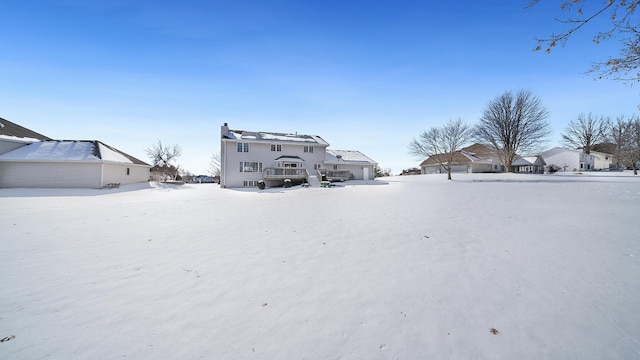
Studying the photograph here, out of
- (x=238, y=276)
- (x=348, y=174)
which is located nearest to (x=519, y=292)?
(x=238, y=276)

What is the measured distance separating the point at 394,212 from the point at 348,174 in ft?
74.6

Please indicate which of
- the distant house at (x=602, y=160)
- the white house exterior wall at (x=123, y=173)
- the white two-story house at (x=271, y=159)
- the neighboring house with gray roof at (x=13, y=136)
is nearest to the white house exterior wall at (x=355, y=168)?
the white two-story house at (x=271, y=159)

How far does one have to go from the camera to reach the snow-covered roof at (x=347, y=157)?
34.5 m

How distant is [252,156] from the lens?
2958 cm

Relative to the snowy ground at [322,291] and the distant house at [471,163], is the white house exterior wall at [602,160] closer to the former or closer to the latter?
the distant house at [471,163]

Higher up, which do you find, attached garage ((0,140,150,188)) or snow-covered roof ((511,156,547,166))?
snow-covered roof ((511,156,547,166))

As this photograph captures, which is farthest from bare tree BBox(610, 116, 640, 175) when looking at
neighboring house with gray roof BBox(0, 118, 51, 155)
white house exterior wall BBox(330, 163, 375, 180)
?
neighboring house with gray roof BBox(0, 118, 51, 155)

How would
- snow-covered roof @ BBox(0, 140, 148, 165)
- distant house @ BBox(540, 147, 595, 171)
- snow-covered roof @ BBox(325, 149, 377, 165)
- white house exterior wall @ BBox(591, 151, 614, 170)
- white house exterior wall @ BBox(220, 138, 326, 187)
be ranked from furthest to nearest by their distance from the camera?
white house exterior wall @ BBox(591, 151, 614, 170), distant house @ BBox(540, 147, 595, 171), snow-covered roof @ BBox(325, 149, 377, 165), white house exterior wall @ BBox(220, 138, 326, 187), snow-covered roof @ BBox(0, 140, 148, 165)

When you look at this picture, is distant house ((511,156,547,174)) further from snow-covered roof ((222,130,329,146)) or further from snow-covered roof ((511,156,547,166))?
snow-covered roof ((222,130,329,146))

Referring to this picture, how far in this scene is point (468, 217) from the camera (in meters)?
10.3

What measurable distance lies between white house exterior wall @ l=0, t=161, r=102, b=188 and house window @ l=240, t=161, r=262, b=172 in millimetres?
13406

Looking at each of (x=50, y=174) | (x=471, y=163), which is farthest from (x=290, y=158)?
(x=471, y=163)

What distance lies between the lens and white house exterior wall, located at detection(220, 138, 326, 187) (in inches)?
1124

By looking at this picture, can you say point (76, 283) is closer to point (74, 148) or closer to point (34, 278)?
point (34, 278)
